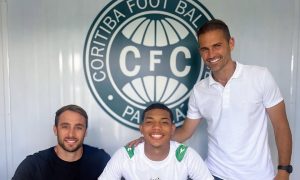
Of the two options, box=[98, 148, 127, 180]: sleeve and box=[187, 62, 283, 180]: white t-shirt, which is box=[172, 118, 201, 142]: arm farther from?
box=[98, 148, 127, 180]: sleeve

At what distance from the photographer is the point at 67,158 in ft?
6.01

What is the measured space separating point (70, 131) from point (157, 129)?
1.55ft

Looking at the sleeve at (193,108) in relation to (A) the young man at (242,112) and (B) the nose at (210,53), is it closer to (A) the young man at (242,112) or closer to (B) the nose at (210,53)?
(A) the young man at (242,112)

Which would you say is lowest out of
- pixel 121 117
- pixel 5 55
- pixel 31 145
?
pixel 31 145

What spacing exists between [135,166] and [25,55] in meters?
1.12

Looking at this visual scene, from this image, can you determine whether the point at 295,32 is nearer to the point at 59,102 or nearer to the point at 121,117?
the point at 121,117

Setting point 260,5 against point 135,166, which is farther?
point 260,5

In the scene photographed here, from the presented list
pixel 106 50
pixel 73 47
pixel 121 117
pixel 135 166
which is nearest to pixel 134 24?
pixel 106 50

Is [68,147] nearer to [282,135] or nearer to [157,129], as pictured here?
[157,129]

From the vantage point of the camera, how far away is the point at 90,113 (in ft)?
7.60

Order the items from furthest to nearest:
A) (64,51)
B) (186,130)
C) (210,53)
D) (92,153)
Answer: (64,51) → (186,130) → (92,153) → (210,53)

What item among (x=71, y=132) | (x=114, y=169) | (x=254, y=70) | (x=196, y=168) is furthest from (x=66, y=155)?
(x=254, y=70)

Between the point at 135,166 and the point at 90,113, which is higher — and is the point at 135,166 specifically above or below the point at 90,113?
below

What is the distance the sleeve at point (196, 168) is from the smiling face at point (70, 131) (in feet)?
1.87
